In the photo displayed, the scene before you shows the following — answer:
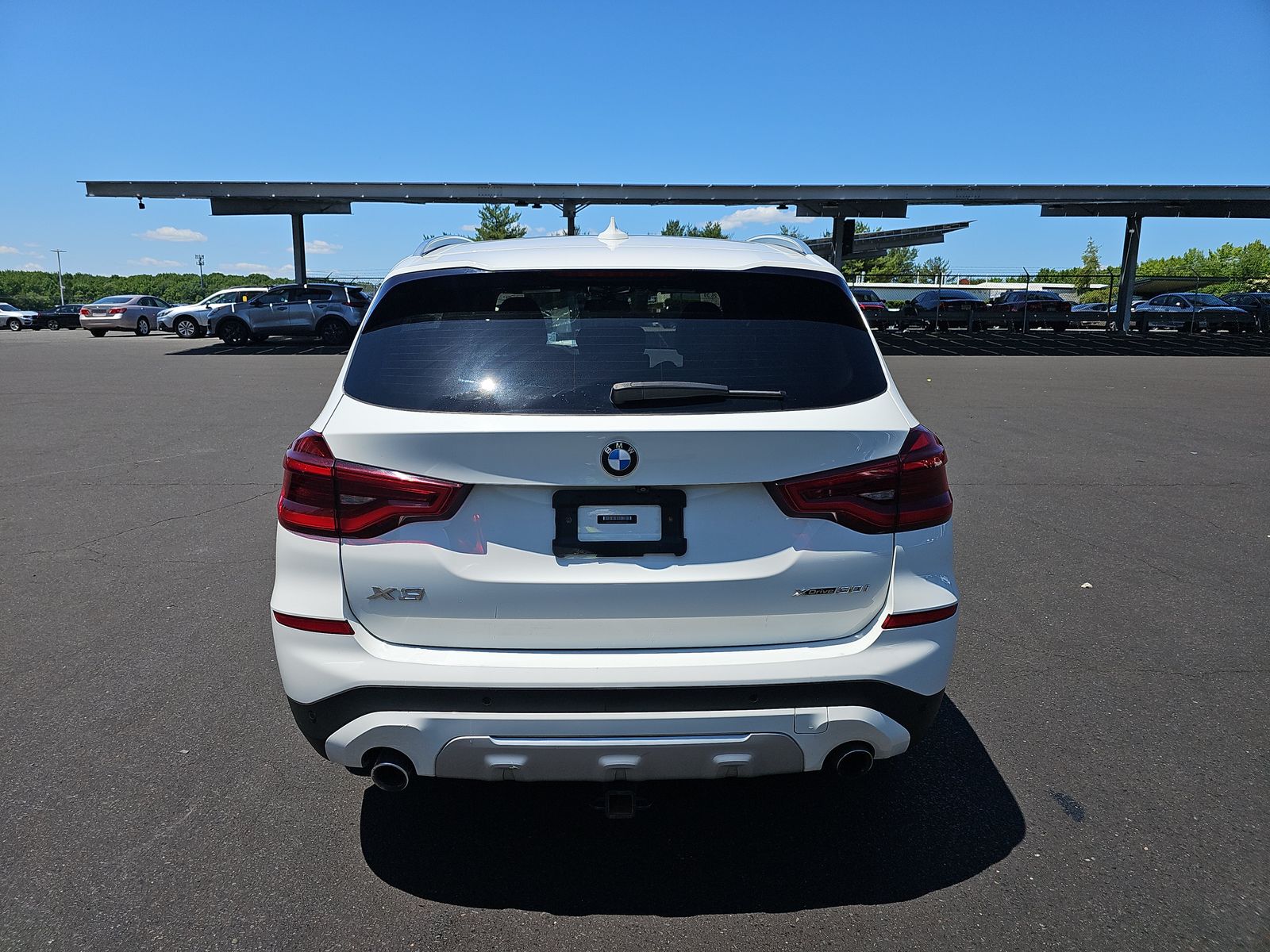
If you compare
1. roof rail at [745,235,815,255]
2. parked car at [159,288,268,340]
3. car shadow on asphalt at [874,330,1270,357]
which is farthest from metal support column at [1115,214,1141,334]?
roof rail at [745,235,815,255]

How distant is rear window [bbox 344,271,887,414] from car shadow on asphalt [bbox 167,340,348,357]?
24689mm

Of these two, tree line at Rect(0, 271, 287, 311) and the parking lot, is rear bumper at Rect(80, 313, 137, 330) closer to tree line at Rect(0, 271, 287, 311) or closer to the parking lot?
the parking lot

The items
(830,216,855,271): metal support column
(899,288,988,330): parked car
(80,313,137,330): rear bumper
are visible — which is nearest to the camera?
(830,216,855,271): metal support column

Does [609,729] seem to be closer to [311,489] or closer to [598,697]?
[598,697]

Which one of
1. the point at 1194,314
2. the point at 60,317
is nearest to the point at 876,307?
the point at 1194,314

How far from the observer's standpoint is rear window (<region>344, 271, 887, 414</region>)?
2498mm

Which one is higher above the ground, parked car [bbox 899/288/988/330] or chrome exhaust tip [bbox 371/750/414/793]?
parked car [bbox 899/288/988/330]

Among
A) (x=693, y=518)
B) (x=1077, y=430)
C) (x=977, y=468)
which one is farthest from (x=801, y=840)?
(x=1077, y=430)

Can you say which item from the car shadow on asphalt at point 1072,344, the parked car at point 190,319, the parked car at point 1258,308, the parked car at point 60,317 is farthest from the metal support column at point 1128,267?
the parked car at point 60,317

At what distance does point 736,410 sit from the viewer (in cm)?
245

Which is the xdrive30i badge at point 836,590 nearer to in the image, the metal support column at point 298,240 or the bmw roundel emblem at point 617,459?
the bmw roundel emblem at point 617,459

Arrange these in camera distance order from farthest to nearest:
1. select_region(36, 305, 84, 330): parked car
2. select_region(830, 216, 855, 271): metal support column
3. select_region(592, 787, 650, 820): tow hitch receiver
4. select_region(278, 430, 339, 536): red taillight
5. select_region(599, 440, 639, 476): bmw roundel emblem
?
select_region(36, 305, 84, 330): parked car < select_region(830, 216, 855, 271): metal support column < select_region(592, 787, 650, 820): tow hitch receiver < select_region(278, 430, 339, 536): red taillight < select_region(599, 440, 639, 476): bmw roundel emblem

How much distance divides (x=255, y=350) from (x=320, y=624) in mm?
27846

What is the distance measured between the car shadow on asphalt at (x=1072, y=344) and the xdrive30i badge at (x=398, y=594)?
26120 mm
